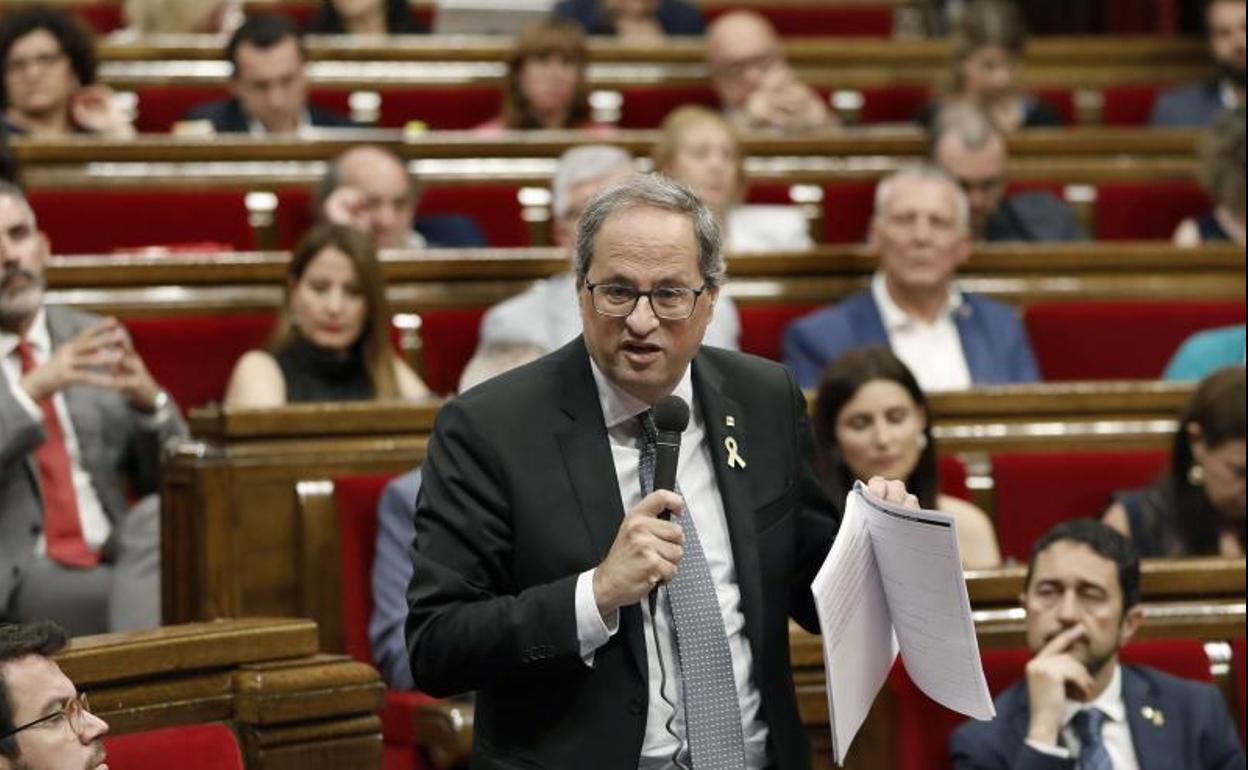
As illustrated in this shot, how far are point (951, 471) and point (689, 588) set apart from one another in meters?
1.04

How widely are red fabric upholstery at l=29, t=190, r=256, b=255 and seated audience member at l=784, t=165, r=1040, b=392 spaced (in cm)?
72

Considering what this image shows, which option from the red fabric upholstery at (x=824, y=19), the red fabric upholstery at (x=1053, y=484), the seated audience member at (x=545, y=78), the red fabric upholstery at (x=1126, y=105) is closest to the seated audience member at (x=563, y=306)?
the red fabric upholstery at (x=1053, y=484)

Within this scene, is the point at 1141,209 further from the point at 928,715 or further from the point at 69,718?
the point at 69,718

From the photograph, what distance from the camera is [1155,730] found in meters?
1.72

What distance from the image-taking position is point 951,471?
2.18m

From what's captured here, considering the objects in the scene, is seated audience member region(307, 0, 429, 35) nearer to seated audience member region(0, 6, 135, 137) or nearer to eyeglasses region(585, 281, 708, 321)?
seated audience member region(0, 6, 135, 137)

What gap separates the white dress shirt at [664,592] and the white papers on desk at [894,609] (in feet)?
0.14

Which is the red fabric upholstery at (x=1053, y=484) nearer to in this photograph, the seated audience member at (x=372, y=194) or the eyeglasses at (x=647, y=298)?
the seated audience member at (x=372, y=194)

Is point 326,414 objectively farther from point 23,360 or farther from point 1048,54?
point 1048,54

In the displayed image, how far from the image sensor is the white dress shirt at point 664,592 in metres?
1.18

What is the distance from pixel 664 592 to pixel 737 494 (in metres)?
0.07

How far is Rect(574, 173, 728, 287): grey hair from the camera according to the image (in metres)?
1.17

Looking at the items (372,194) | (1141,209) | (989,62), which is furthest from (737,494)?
(989,62)

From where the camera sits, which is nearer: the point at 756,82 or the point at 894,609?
the point at 894,609
